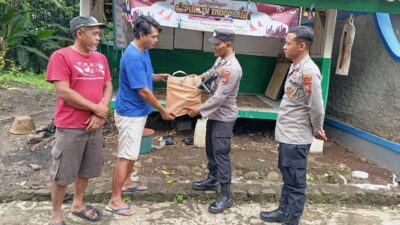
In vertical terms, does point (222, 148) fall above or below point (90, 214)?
above

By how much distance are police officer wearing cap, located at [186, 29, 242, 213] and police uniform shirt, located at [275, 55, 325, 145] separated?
0.56 meters

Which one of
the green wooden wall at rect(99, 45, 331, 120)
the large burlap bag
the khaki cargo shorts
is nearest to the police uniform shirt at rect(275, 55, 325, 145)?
the large burlap bag

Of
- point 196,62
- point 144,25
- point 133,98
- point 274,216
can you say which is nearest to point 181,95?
point 133,98

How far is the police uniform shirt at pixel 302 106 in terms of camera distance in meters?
2.96

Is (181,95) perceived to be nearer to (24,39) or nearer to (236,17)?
(236,17)

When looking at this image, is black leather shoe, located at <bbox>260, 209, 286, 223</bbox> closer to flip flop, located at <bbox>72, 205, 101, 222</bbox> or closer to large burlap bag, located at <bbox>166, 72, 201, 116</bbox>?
large burlap bag, located at <bbox>166, 72, 201, 116</bbox>

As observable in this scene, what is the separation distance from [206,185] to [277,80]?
3846 millimetres

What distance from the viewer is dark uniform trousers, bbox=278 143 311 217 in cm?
317

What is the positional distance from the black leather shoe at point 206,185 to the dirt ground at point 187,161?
1.19ft

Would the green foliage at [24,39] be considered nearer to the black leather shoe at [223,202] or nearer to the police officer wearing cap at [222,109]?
the police officer wearing cap at [222,109]

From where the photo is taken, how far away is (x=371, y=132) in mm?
5520

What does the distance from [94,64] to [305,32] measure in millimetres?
1735

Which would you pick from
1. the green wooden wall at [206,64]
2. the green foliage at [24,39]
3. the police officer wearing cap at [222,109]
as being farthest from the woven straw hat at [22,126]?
the green foliage at [24,39]

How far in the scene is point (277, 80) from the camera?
7.30 metres
